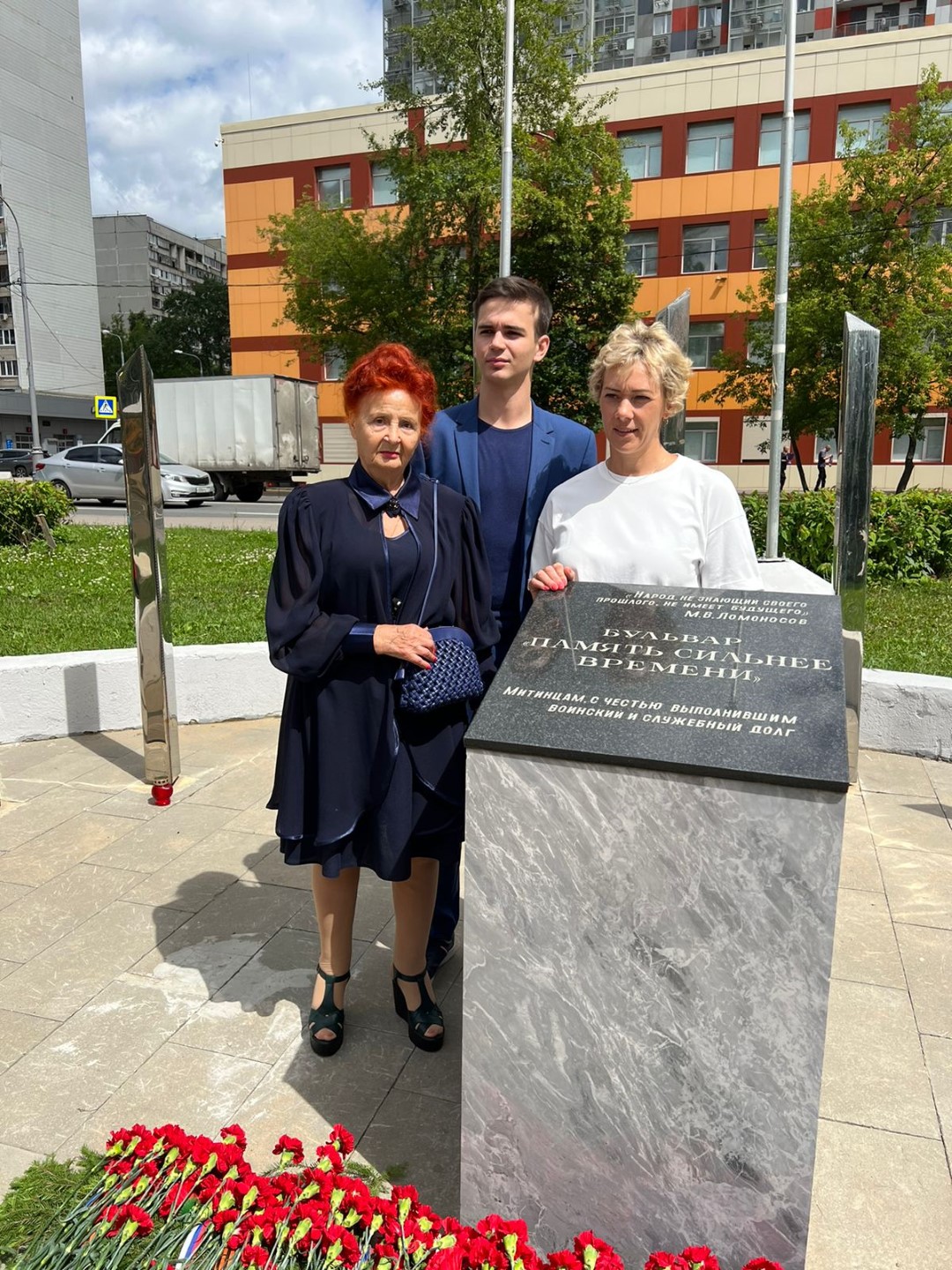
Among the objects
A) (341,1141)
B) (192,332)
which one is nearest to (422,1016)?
(341,1141)

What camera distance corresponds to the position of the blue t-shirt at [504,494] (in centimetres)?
278

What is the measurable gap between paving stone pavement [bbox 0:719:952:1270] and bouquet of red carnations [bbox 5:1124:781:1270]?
0.38 meters

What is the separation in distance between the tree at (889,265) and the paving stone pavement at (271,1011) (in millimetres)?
17998

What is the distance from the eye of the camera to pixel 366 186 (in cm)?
3195

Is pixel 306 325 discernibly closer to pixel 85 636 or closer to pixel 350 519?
pixel 85 636

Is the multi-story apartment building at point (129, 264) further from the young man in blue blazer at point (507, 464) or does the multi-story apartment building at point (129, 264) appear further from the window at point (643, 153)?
the young man in blue blazer at point (507, 464)

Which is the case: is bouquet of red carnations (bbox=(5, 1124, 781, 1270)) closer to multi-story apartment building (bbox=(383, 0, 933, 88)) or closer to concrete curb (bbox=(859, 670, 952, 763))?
concrete curb (bbox=(859, 670, 952, 763))

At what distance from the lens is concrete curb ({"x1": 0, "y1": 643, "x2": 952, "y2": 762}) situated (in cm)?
533

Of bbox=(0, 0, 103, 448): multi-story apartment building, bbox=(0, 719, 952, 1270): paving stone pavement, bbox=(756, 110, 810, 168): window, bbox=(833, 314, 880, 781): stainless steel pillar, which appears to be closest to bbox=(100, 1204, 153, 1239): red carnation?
bbox=(0, 719, 952, 1270): paving stone pavement

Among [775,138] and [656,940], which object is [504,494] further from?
[775,138]

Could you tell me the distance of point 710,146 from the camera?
29.4 metres

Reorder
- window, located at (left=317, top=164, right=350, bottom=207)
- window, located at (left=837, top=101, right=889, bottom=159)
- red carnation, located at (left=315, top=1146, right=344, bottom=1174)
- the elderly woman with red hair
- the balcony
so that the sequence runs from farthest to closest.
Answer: the balcony → window, located at (left=317, top=164, right=350, bottom=207) → window, located at (left=837, top=101, right=889, bottom=159) → the elderly woman with red hair → red carnation, located at (left=315, top=1146, right=344, bottom=1174)

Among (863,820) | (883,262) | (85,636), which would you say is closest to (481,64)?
(883,262)

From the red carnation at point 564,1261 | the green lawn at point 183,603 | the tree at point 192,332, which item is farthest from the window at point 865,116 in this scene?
the tree at point 192,332
